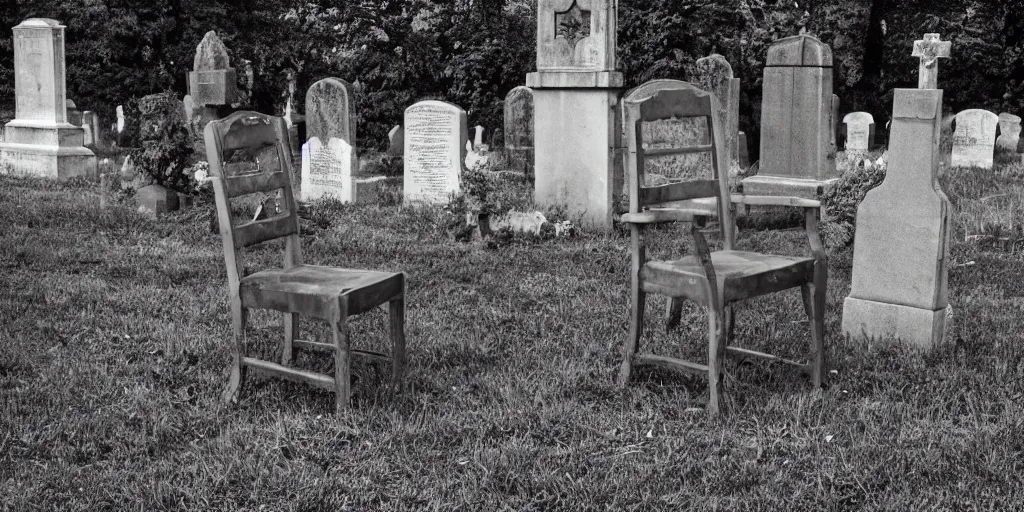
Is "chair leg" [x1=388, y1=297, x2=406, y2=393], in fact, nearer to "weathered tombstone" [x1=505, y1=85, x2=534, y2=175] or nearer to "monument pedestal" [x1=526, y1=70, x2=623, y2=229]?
"monument pedestal" [x1=526, y1=70, x2=623, y2=229]

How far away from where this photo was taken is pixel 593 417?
4.20m

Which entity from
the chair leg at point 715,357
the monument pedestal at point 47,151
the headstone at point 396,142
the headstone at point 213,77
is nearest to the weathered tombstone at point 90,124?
the monument pedestal at point 47,151

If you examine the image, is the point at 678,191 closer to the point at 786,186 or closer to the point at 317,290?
the point at 317,290

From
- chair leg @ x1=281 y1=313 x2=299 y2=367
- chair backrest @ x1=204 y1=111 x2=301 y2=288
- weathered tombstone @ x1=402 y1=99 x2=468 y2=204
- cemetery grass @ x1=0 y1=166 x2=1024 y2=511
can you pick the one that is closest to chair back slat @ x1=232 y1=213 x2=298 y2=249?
chair backrest @ x1=204 y1=111 x2=301 y2=288

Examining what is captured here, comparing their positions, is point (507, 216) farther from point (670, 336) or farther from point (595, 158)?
point (670, 336)

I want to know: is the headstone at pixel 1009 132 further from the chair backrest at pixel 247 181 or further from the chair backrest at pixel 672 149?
the chair backrest at pixel 247 181

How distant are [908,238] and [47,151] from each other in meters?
10.4

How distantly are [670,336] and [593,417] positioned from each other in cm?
123

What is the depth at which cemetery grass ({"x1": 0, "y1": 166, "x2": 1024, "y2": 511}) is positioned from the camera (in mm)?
3531

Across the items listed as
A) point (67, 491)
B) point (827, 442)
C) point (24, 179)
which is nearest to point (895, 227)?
point (827, 442)

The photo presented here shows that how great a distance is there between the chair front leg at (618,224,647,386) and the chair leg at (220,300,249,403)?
1546 mm

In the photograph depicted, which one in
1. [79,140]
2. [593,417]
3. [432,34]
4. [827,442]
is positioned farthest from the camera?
[432,34]

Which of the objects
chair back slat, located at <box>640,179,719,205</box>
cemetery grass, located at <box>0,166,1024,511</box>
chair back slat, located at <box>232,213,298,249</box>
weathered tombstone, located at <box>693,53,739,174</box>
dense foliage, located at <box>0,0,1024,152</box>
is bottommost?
cemetery grass, located at <box>0,166,1024,511</box>

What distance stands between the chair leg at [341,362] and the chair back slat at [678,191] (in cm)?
130
